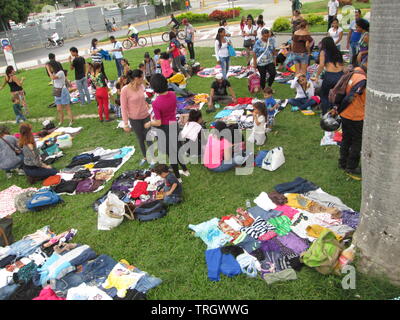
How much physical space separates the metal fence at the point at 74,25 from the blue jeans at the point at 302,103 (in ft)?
95.6

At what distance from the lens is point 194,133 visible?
7.18 metres

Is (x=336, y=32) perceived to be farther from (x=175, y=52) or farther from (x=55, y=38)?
(x=55, y=38)

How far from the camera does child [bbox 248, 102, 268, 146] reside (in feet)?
24.4

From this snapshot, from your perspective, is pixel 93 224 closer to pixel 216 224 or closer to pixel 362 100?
pixel 216 224

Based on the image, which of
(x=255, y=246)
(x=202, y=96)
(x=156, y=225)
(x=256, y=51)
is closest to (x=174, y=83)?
(x=202, y=96)

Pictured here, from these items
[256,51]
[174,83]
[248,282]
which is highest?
[256,51]

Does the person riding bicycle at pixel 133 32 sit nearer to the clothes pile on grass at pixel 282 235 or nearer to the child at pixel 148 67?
the child at pixel 148 67

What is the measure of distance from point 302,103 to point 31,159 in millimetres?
6514

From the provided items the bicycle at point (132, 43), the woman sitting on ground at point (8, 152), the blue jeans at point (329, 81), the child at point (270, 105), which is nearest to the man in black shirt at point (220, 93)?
the child at point (270, 105)

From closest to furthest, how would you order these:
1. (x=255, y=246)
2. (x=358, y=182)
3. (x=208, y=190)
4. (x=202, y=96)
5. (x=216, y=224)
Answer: (x=255, y=246), (x=216, y=224), (x=358, y=182), (x=208, y=190), (x=202, y=96)

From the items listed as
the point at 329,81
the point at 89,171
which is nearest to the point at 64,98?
the point at 89,171

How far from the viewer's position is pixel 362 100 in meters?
5.50

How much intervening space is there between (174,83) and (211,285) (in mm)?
8459

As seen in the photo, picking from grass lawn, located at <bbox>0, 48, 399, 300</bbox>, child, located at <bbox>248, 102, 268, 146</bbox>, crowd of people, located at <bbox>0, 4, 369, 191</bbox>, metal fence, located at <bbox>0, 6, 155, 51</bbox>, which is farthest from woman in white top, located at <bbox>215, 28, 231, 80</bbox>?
metal fence, located at <bbox>0, 6, 155, 51</bbox>
